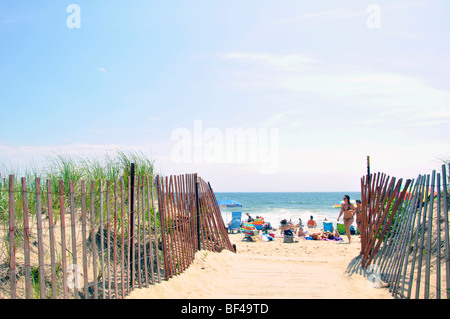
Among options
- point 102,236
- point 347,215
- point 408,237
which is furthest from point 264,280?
point 347,215

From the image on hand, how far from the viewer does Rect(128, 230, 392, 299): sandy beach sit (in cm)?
→ 480

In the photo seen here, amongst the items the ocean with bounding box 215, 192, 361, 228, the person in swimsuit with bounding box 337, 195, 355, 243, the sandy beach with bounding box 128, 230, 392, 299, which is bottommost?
the ocean with bounding box 215, 192, 361, 228

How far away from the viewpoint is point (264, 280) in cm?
559

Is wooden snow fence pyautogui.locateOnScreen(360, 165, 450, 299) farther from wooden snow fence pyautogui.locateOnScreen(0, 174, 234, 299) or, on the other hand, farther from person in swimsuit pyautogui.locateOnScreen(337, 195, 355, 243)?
person in swimsuit pyautogui.locateOnScreen(337, 195, 355, 243)

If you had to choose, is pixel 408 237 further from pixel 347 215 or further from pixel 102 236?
pixel 347 215

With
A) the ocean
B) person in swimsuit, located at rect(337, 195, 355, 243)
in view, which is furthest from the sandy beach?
the ocean

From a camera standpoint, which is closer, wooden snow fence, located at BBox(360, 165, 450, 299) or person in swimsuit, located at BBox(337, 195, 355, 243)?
wooden snow fence, located at BBox(360, 165, 450, 299)

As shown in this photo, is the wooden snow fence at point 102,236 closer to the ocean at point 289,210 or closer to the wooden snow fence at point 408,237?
the wooden snow fence at point 408,237

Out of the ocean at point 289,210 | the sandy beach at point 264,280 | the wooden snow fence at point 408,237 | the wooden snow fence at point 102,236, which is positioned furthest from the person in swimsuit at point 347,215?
the ocean at point 289,210

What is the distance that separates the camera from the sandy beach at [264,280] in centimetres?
480

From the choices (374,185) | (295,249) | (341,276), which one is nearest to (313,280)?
(341,276)

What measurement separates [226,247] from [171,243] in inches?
124
